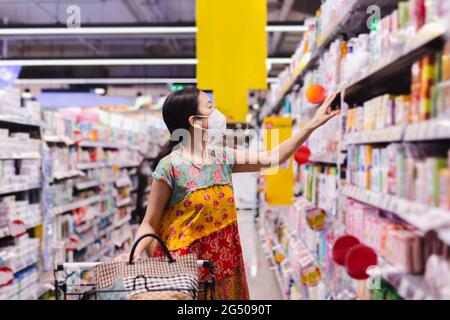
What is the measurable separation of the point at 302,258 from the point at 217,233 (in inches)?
92.0

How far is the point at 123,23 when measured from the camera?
6.85 metres

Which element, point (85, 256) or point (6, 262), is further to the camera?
point (85, 256)

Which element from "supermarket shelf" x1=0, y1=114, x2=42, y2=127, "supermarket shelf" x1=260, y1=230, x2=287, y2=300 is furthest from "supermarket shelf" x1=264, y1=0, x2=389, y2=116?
"supermarket shelf" x1=260, y1=230, x2=287, y2=300

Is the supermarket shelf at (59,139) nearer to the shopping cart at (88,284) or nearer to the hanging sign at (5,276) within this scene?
the hanging sign at (5,276)

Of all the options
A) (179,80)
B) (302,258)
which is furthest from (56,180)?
(179,80)

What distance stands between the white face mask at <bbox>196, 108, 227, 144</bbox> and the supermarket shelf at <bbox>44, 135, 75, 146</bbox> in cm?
370

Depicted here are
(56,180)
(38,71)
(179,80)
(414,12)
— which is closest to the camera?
(414,12)

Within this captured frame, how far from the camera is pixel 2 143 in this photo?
161 inches

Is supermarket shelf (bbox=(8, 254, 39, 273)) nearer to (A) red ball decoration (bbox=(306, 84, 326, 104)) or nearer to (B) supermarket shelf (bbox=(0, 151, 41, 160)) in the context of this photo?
(B) supermarket shelf (bbox=(0, 151, 41, 160))

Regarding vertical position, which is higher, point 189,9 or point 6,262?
point 189,9

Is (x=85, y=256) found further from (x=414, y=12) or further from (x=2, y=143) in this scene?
(x=414, y=12)

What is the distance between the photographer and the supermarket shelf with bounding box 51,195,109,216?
17.6 feet

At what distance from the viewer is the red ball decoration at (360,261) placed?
193 cm
